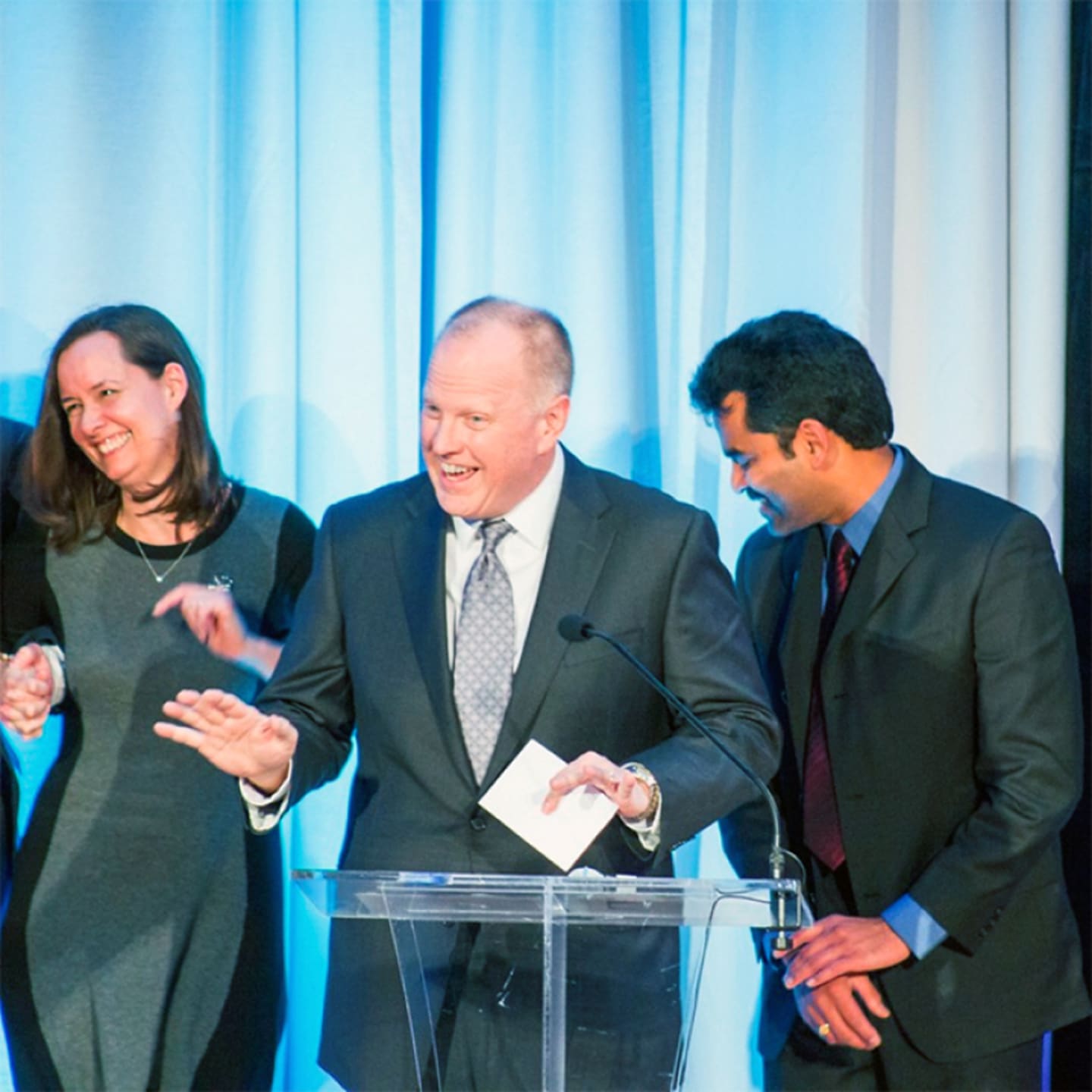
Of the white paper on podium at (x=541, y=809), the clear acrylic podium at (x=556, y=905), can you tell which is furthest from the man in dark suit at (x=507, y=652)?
the clear acrylic podium at (x=556, y=905)

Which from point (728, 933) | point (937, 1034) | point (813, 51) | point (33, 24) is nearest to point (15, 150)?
point (33, 24)

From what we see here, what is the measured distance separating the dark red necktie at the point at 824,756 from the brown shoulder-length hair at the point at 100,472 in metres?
1.16

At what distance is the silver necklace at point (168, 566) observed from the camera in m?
3.20

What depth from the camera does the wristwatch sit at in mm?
2439

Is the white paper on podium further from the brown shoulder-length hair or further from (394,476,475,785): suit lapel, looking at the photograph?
the brown shoulder-length hair

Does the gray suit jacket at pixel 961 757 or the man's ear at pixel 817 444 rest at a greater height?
the man's ear at pixel 817 444

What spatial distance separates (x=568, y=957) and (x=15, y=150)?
7.34 feet

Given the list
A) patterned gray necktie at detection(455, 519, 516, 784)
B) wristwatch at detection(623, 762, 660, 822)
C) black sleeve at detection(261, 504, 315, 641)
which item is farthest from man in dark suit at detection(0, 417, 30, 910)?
wristwatch at detection(623, 762, 660, 822)

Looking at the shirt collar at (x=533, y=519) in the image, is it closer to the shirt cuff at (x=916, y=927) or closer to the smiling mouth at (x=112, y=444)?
the smiling mouth at (x=112, y=444)

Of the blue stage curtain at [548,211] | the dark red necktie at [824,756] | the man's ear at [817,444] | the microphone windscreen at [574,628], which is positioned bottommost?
the dark red necktie at [824,756]

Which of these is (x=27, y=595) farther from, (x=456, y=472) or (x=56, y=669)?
(x=456, y=472)

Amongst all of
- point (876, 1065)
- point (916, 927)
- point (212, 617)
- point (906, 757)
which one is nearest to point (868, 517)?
point (906, 757)

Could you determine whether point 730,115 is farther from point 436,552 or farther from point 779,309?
point 436,552

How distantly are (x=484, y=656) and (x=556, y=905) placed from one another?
0.72 meters
